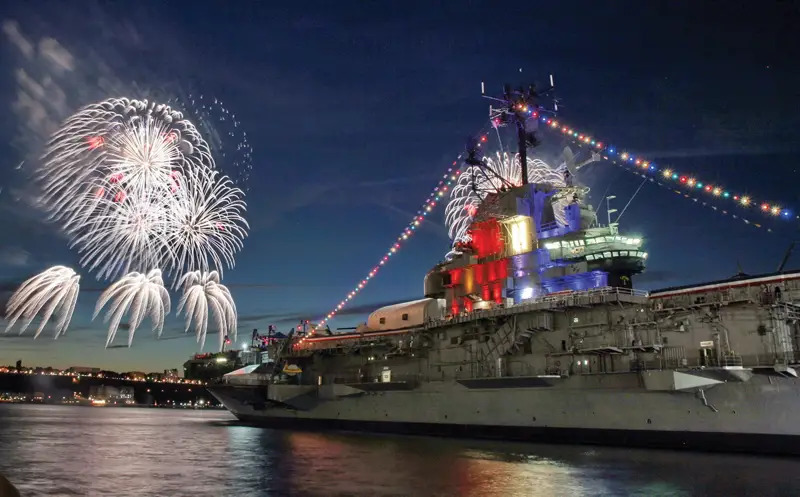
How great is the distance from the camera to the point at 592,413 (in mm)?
23922

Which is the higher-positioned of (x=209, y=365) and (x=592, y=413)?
(x=209, y=365)

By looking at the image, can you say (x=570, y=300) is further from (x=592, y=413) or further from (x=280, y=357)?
(x=280, y=357)

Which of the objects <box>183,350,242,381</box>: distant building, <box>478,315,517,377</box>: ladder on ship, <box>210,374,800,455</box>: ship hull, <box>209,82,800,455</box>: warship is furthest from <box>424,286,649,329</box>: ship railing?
<box>183,350,242,381</box>: distant building

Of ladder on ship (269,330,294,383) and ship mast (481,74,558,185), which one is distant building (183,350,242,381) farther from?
ship mast (481,74,558,185)

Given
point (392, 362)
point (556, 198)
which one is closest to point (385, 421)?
point (392, 362)

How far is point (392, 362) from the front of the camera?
3406cm

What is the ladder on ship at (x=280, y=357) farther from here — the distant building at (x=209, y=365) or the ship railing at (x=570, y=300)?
the distant building at (x=209, y=365)

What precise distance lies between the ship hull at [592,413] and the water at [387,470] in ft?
3.75

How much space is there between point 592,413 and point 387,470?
10468 mm

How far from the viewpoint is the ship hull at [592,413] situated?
2020 centimetres

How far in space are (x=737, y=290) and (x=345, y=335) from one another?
78.5 feet

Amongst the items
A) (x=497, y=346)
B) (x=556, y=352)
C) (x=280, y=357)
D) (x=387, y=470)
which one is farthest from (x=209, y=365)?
(x=387, y=470)

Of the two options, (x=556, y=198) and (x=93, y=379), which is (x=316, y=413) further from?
(x=93, y=379)

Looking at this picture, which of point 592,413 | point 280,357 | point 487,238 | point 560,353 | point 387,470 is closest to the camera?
point 387,470
